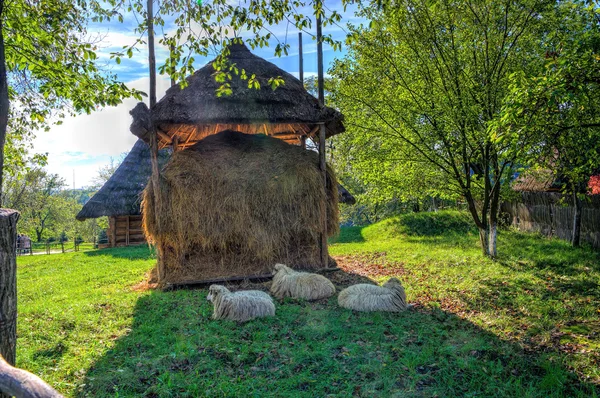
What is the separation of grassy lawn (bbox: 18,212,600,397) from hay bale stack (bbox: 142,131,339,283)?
123 centimetres

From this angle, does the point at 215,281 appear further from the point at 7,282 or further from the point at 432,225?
the point at 432,225

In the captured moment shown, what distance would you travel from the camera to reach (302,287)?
6879mm

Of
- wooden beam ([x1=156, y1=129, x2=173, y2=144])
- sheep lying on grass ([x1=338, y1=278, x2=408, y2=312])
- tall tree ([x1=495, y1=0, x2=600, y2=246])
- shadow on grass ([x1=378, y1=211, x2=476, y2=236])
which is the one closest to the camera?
tall tree ([x1=495, y1=0, x2=600, y2=246])

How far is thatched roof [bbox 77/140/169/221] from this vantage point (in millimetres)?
16078

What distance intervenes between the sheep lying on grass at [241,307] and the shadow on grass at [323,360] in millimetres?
165

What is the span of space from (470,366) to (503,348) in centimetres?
81

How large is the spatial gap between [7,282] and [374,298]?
4.95 metres

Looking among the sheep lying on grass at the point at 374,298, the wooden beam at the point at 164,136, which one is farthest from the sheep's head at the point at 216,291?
the wooden beam at the point at 164,136

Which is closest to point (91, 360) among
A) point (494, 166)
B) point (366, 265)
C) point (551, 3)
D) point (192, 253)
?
point (192, 253)

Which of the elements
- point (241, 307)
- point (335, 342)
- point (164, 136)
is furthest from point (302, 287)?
point (164, 136)

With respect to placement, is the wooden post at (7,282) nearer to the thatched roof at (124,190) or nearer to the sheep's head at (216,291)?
the sheep's head at (216,291)

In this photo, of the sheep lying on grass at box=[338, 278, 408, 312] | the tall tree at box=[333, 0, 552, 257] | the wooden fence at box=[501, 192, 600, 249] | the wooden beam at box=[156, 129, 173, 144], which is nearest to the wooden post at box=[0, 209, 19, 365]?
the sheep lying on grass at box=[338, 278, 408, 312]

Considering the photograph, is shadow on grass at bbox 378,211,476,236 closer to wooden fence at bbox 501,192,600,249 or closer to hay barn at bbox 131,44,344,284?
wooden fence at bbox 501,192,600,249

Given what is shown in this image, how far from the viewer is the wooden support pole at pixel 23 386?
1.39m
